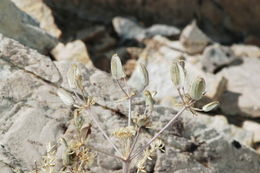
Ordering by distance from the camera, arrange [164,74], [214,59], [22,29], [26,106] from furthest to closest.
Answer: [214,59] < [164,74] < [22,29] < [26,106]

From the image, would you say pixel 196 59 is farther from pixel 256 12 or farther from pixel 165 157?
pixel 165 157

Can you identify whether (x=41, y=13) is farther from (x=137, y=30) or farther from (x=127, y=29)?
(x=137, y=30)

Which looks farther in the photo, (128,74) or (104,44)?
(104,44)

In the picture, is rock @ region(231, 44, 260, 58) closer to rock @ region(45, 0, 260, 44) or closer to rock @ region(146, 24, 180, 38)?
rock @ region(45, 0, 260, 44)

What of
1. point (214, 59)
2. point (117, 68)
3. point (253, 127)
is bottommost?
point (253, 127)

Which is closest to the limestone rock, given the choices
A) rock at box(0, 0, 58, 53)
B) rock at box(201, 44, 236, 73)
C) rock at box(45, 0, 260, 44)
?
rock at box(0, 0, 58, 53)

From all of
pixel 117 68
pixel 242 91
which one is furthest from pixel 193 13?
pixel 117 68

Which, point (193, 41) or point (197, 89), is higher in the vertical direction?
point (197, 89)

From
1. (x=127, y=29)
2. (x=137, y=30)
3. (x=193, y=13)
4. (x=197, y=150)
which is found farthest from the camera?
(x=193, y=13)
